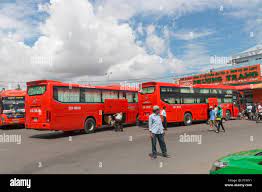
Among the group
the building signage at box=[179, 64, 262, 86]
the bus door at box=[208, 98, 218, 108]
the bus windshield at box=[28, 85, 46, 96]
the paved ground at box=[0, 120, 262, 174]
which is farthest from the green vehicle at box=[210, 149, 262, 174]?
the building signage at box=[179, 64, 262, 86]

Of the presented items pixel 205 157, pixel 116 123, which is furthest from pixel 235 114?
pixel 205 157

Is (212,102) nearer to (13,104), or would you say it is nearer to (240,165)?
(13,104)

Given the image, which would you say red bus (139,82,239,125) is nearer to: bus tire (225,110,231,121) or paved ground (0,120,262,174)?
bus tire (225,110,231,121)

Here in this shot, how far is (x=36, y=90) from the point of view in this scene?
14242mm

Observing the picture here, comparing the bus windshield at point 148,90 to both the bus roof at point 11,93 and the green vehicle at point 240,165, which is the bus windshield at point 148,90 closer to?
the bus roof at point 11,93

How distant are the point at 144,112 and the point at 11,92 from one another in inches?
498

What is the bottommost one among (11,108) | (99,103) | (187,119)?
(187,119)

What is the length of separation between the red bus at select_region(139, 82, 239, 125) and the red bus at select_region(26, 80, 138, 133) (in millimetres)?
2392

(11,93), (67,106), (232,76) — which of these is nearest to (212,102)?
(232,76)

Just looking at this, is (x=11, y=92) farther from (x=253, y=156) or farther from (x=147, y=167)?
(x=253, y=156)

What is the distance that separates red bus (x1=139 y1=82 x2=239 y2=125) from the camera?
18.2m

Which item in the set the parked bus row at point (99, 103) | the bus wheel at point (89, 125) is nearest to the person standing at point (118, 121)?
the parked bus row at point (99, 103)

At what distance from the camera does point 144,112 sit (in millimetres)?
18703

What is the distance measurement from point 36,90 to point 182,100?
11090mm
